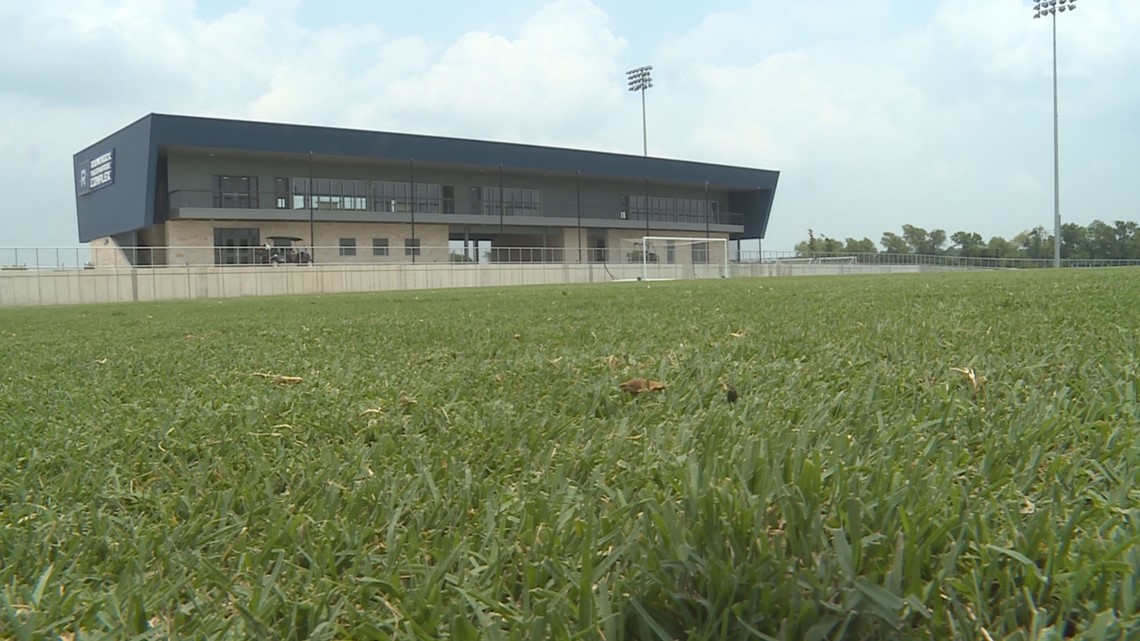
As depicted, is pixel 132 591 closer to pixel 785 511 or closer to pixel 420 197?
pixel 785 511

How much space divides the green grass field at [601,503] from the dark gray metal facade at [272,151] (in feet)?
133

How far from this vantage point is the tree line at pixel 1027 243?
9512 cm

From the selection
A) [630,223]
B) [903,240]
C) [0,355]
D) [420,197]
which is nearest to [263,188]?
[420,197]

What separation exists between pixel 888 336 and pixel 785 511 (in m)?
2.74

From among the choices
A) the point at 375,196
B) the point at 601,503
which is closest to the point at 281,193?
the point at 375,196

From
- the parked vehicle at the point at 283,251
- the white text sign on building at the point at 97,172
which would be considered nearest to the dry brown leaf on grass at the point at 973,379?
the parked vehicle at the point at 283,251

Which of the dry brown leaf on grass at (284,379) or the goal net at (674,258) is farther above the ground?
the goal net at (674,258)

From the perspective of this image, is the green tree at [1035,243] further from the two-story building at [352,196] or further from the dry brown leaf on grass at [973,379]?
the dry brown leaf on grass at [973,379]

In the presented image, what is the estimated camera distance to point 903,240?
391 ft

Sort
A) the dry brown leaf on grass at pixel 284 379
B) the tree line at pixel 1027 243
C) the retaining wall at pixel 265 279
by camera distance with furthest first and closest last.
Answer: the tree line at pixel 1027 243, the retaining wall at pixel 265 279, the dry brown leaf on grass at pixel 284 379

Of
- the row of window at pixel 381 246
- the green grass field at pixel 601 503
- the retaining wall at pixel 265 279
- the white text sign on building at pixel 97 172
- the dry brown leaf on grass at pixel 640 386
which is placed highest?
the white text sign on building at pixel 97 172

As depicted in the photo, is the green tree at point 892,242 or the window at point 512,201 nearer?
the window at point 512,201

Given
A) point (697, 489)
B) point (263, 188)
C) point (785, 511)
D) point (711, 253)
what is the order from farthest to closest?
1. point (711, 253)
2. point (263, 188)
3. point (697, 489)
4. point (785, 511)

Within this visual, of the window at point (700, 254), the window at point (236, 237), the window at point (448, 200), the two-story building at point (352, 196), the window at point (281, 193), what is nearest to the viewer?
the two-story building at point (352, 196)
